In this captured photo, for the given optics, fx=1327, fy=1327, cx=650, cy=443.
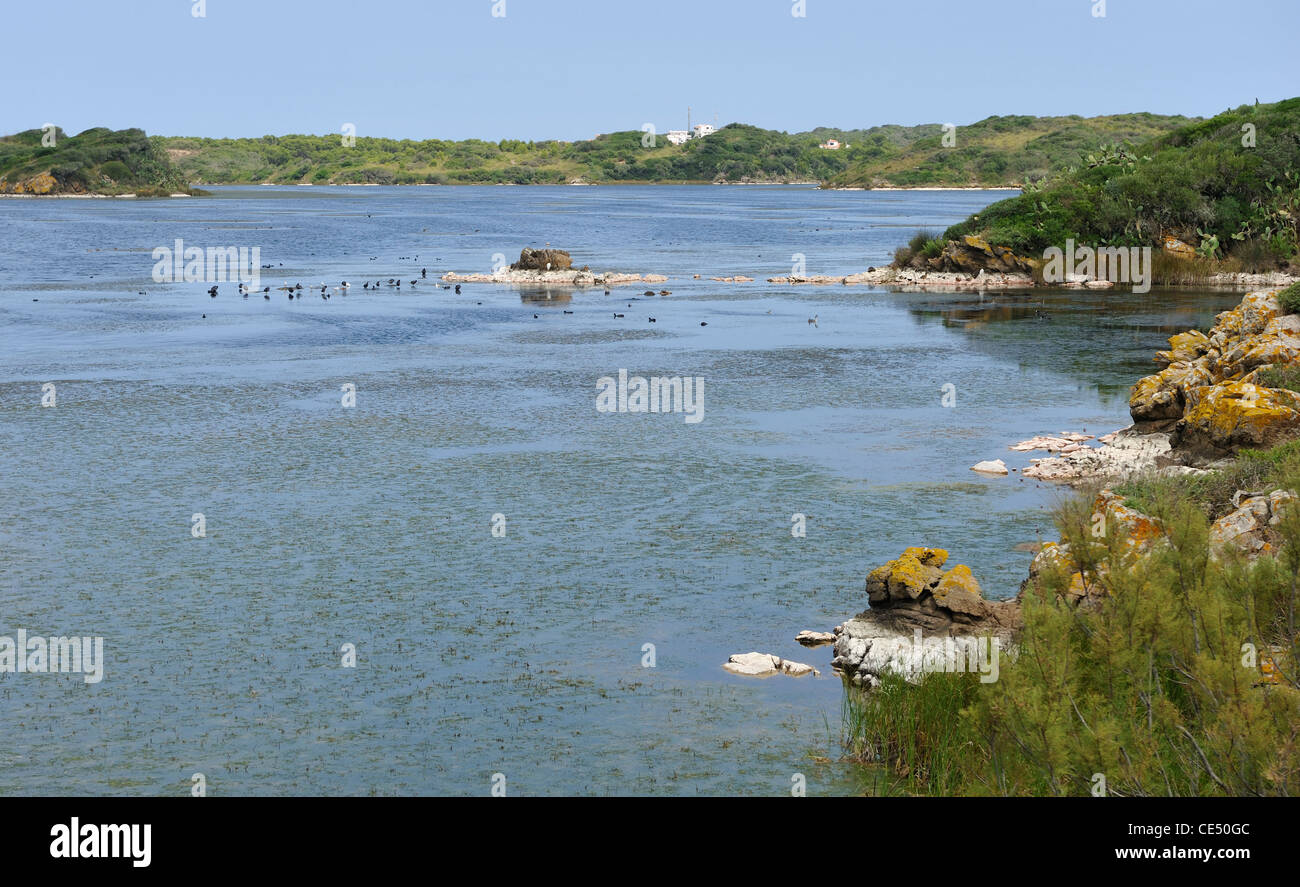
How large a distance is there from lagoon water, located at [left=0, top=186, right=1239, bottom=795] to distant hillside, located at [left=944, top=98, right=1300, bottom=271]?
1515 centimetres

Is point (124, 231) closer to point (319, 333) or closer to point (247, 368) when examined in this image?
point (319, 333)

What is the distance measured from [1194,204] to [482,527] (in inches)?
2453

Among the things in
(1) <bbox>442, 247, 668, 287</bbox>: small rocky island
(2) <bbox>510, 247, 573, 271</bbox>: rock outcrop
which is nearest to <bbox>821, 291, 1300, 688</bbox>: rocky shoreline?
(1) <bbox>442, 247, 668, 287</bbox>: small rocky island

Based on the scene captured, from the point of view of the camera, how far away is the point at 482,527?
2817 cm

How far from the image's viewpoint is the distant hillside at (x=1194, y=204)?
75875 millimetres

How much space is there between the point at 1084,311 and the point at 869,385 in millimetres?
25846

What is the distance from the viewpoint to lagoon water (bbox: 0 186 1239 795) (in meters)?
18.1

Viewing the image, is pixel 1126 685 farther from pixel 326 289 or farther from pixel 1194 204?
pixel 326 289

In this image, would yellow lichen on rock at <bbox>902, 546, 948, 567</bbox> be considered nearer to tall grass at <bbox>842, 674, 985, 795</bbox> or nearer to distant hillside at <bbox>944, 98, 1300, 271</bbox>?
tall grass at <bbox>842, 674, 985, 795</bbox>

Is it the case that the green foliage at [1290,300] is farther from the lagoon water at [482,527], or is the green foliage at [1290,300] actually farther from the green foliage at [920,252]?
the green foliage at [920,252]

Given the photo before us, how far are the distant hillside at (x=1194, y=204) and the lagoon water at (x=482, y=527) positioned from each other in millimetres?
15149

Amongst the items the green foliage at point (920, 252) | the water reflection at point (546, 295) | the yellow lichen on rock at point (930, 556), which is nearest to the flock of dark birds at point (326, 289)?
the water reflection at point (546, 295)

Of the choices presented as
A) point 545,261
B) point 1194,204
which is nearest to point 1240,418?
point 1194,204
